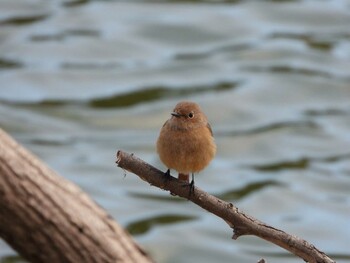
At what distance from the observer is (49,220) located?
4.83 meters

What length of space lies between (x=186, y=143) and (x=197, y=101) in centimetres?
1000

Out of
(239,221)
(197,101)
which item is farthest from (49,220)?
(197,101)

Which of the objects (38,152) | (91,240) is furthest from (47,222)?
(38,152)

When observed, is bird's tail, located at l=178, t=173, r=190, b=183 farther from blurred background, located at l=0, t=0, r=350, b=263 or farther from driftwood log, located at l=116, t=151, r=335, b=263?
blurred background, located at l=0, t=0, r=350, b=263

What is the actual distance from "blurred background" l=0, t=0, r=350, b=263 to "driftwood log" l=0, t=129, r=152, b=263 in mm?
7943

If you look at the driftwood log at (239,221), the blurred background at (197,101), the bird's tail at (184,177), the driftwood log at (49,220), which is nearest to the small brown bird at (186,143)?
the bird's tail at (184,177)

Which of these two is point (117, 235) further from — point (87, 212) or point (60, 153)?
point (60, 153)

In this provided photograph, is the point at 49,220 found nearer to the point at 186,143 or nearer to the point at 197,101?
the point at 186,143

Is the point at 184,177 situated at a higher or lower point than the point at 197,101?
lower

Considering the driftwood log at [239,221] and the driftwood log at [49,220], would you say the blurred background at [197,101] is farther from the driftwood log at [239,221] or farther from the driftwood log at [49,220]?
the driftwood log at [49,220]

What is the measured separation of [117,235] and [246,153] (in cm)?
1086

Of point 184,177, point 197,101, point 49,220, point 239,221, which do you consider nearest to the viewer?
point 49,220

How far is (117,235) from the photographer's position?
4.99 meters

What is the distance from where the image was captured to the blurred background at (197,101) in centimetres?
1419
